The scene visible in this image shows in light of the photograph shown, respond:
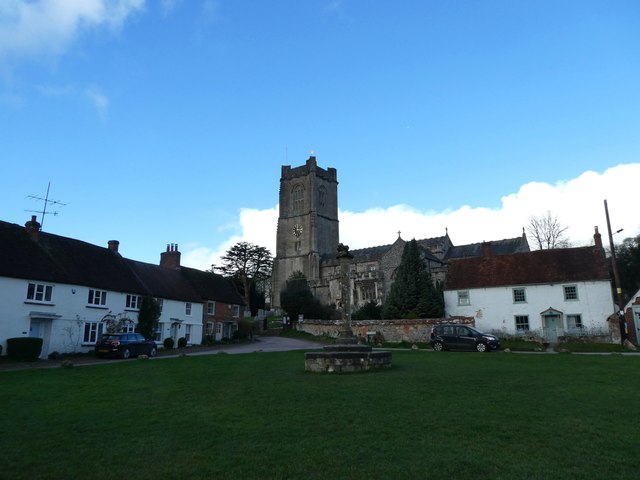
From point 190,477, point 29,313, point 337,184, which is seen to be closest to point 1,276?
point 29,313

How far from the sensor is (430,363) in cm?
1956

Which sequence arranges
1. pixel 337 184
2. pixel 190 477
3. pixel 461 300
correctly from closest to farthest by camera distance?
1. pixel 190 477
2. pixel 461 300
3. pixel 337 184

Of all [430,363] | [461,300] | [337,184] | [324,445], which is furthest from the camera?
[337,184]

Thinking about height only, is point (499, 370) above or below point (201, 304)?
below

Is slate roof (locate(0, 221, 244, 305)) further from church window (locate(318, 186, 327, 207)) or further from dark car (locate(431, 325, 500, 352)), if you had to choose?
church window (locate(318, 186, 327, 207))

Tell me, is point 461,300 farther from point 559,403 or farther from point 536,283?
point 559,403

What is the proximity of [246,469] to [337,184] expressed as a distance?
99.3 metres

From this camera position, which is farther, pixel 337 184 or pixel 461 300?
pixel 337 184

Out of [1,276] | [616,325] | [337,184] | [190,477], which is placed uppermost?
[337,184]

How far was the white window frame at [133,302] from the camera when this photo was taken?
35.9 m

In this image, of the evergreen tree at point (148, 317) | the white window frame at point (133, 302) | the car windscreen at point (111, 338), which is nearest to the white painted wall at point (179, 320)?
the evergreen tree at point (148, 317)

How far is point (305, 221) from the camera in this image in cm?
9619

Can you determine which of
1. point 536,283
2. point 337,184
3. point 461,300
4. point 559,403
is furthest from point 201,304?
point 337,184

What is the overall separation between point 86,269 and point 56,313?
483cm
